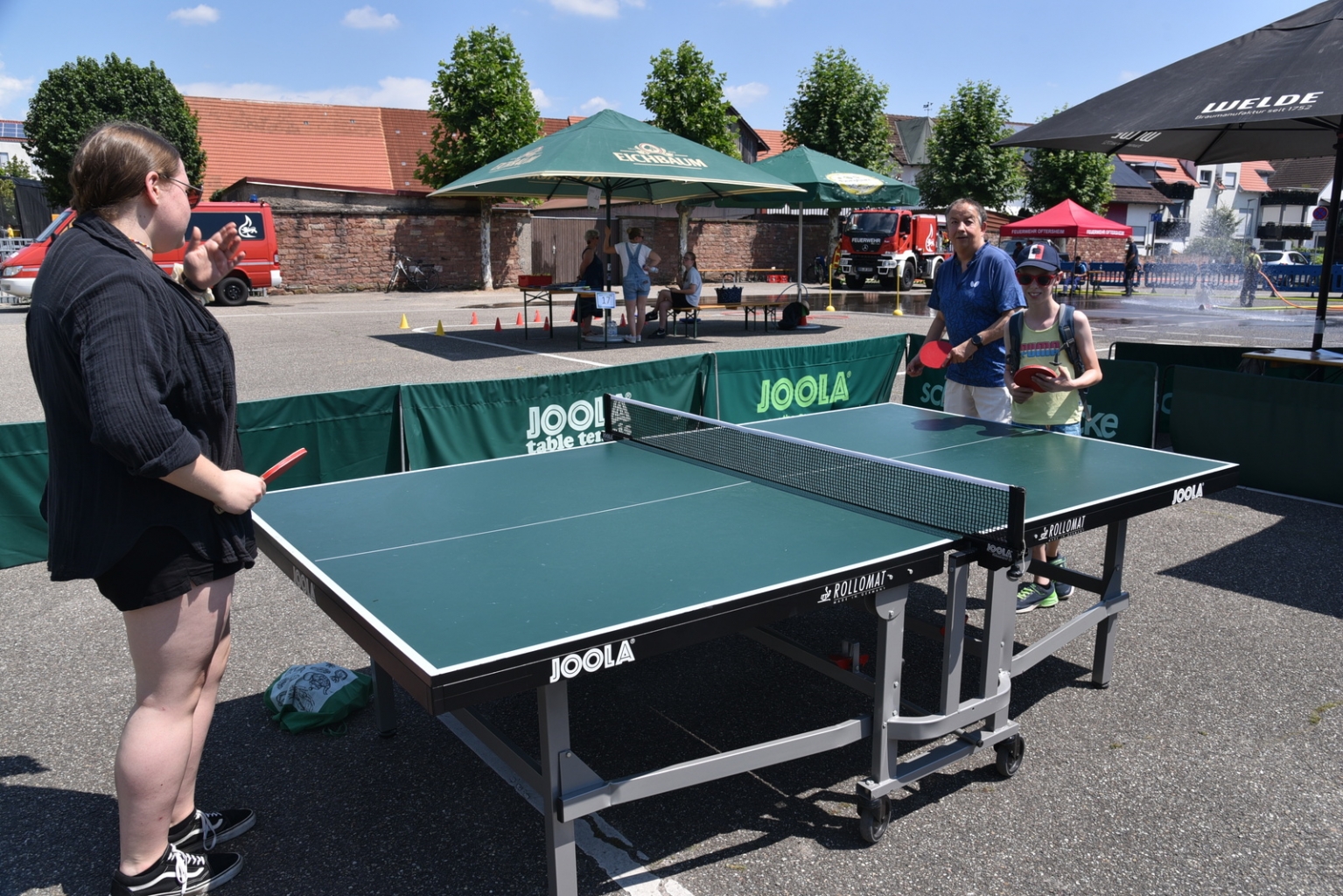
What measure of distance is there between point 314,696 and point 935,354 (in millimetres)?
3821

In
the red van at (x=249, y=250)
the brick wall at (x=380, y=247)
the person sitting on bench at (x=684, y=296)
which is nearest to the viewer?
the person sitting on bench at (x=684, y=296)

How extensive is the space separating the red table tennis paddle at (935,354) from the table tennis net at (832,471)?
1.45 m

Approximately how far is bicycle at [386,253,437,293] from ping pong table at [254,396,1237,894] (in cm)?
2732

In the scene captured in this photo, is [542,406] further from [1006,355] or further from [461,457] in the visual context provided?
[1006,355]

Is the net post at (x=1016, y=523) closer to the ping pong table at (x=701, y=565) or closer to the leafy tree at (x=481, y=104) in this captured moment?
the ping pong table at (x=701, y=565)

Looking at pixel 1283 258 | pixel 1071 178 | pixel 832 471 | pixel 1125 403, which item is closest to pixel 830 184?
pixel 1125 403

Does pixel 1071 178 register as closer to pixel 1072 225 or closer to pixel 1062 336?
pixel 1072 225

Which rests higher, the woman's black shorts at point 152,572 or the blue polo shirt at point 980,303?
the blue polo shirt at point 980,303

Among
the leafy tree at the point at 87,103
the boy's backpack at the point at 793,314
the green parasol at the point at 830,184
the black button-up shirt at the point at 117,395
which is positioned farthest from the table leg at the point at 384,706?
the leafy tree at the point at 87,103

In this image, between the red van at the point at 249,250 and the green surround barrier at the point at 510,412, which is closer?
the green surround barrier at the point at 510,412

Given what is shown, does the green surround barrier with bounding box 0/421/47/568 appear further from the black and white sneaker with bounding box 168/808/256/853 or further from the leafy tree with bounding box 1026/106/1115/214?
the leafy tree with bounding box 1026/106/1115/214

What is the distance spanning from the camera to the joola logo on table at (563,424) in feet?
26.1

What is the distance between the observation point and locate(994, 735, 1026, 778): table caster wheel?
11.9 ft

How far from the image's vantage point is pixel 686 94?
3375 centimetres
